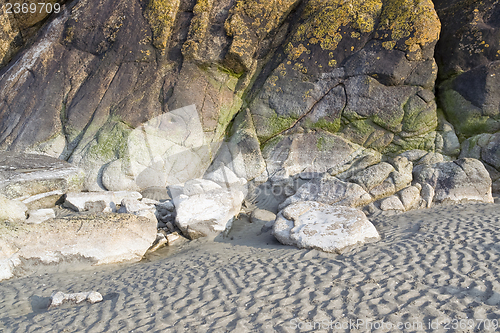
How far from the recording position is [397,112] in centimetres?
945

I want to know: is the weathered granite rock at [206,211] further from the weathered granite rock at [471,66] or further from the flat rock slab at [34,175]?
the weathered granite rock at [471,66]

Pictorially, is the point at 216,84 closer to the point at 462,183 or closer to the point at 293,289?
the point at 462,183

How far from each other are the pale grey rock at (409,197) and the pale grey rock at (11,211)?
8.66 meters

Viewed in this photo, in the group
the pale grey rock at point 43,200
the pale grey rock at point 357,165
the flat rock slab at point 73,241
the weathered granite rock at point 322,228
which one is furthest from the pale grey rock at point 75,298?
the pale grey rock at point 357,165

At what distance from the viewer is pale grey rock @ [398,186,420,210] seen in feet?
25.8

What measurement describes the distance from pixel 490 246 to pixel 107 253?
663cm

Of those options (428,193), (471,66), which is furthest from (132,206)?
(471,66)

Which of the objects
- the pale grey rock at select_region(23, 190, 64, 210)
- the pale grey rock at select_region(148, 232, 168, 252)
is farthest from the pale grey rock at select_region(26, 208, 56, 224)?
the pale grey rock at select_region(148, 232, 168, 252)

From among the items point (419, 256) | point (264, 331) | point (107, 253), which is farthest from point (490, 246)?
point (107, 253)

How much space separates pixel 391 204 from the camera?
782 cm

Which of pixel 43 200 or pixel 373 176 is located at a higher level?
pixel 373 176

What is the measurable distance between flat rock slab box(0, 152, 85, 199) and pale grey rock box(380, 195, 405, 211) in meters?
8.26

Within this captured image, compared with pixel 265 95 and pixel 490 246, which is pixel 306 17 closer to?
pixel 265 95

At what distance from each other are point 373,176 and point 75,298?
688 centimetres
